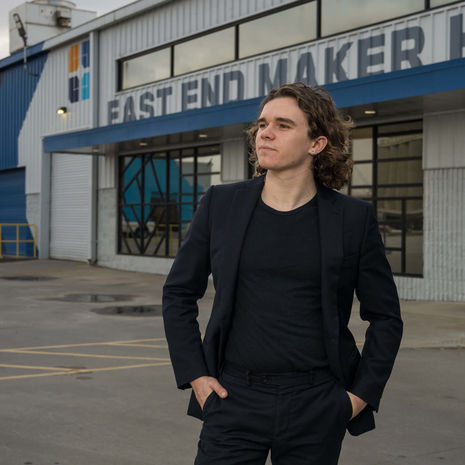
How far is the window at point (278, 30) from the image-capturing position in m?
17.3

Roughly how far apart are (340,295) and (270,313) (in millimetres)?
277

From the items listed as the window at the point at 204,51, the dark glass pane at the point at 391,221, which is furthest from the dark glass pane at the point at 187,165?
the dark glass pane at the point at 391,221

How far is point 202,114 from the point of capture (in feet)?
58.3

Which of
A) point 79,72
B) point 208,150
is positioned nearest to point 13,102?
point 79,72

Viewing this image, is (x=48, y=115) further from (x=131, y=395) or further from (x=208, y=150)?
(x=131, y=395)

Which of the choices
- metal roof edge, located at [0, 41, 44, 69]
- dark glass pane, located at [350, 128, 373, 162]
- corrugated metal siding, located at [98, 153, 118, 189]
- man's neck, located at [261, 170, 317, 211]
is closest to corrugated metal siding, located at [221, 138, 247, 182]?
dark glass pane, located at [350, 128, 373, 162]

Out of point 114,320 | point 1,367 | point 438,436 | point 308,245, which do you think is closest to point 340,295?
point 308,245

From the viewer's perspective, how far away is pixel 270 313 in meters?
2.50

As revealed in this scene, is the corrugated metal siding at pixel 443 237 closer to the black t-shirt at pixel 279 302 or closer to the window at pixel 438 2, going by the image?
the window at pixel 438 2

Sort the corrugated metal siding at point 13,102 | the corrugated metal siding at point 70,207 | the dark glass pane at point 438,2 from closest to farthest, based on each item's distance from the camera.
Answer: the dark glass pane at point 438,2
the corrugated metal siding at point 70,207
the corrugated metal siding at point 13,102

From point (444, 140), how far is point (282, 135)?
12.5m

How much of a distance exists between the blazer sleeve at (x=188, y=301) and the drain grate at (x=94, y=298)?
12.4 metres

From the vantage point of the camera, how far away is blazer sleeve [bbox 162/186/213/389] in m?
2.56

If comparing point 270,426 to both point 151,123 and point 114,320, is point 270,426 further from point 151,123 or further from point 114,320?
point 151,123
